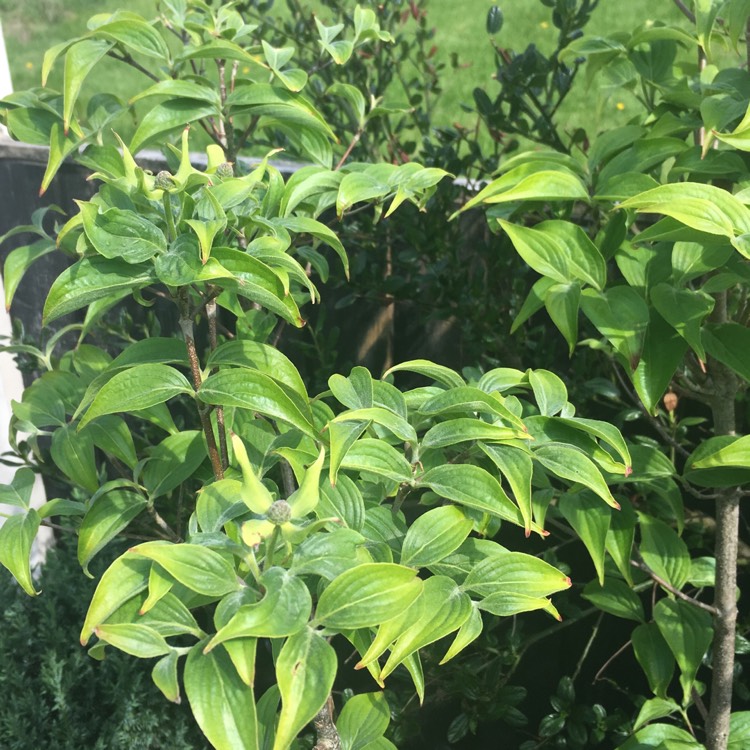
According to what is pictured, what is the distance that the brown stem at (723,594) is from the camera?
1498 millimetres

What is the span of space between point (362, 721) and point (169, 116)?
0.95m

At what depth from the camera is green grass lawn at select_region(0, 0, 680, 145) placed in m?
3.93

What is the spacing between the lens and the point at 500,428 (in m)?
1.06

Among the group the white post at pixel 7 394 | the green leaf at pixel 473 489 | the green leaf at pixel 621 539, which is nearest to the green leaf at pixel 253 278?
the green leaf at pixel 473 489

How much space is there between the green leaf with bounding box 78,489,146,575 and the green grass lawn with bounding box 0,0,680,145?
2.54 meters

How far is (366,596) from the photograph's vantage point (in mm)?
867

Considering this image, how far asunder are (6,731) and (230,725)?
1331 millimetres

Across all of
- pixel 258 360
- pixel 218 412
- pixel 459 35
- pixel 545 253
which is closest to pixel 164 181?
pixel 258 360

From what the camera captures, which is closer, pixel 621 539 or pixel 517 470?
pixel 517 470

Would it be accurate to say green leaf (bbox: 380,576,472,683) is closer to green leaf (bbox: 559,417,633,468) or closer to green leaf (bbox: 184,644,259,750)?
green leaf (bbox: 184,644,259,750)

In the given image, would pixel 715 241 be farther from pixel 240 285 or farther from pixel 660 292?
pixel 240 285

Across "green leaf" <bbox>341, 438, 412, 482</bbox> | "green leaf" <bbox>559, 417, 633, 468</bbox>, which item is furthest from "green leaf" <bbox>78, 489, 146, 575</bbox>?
"green leaf" <bbox>559, 417, 633, 468</bbox>

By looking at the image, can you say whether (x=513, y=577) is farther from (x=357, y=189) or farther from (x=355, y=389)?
(x=357, y=189)

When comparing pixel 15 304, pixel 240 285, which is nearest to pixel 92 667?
pixel 15 304
